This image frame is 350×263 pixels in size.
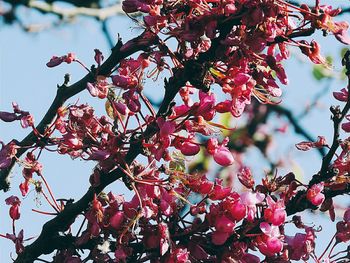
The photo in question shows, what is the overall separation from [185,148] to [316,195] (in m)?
0.33

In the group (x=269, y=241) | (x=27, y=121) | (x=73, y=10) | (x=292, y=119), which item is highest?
(x=73, y=10)

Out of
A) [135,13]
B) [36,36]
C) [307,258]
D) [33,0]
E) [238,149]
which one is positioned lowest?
[307,258]

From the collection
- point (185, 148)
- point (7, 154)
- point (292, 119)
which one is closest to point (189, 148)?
point (185, 148)

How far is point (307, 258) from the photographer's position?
7.49ft

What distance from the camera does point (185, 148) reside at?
7.50 ft

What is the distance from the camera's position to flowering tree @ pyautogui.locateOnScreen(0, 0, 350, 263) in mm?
2145

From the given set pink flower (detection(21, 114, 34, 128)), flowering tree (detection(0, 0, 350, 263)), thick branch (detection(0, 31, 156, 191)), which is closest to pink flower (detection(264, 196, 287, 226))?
flowering tree (detection(0, 0, 350, 263))

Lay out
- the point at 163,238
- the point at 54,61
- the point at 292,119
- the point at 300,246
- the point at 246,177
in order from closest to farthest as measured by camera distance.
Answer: the point at 163,238 → the point at 300,246 → the point at 246,177 → the point at 54,61 → the point at 292,119

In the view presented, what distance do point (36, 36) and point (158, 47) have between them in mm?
3613

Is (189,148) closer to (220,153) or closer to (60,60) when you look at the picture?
(220,153)

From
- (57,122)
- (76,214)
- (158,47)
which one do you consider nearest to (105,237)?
(76,214)

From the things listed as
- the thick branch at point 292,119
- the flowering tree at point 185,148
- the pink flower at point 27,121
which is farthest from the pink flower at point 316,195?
the thick branch at point 292,119

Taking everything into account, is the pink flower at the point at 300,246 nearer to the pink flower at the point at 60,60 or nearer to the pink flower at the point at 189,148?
the pink flower at the point at 189,148

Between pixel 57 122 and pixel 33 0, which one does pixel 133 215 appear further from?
pixel 33 0
